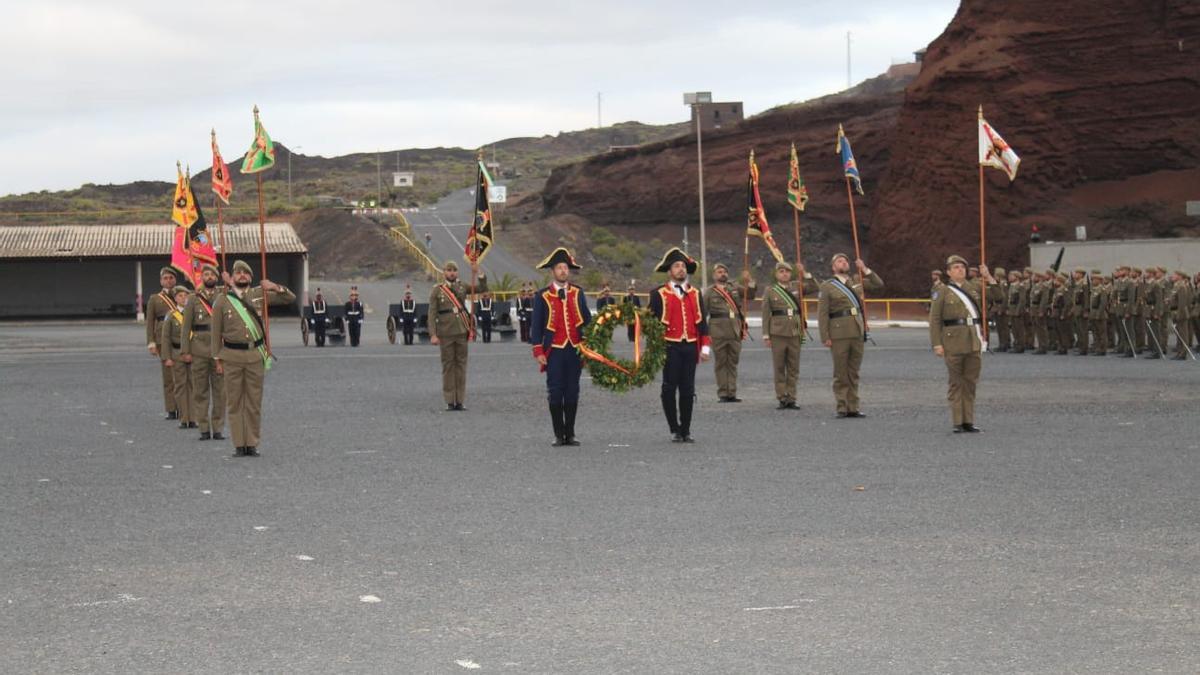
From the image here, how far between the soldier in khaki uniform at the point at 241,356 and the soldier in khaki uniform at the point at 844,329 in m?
6.80

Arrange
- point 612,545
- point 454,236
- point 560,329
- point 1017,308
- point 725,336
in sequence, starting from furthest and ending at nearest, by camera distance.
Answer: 1. point 454,236
2. point 1017,308
3. point 725,336
4. point 560,329
5. point 612,545

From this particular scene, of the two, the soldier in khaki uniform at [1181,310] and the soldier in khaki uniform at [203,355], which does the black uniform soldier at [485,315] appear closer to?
the soldier in khaki uniform at [1181,310]

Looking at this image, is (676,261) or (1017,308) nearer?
(676,261)

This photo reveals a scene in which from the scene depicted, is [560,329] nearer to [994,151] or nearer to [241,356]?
[241,356]

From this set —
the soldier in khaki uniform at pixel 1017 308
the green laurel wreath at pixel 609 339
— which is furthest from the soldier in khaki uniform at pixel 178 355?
the soldier in khaki uniform at pixel 1017 308

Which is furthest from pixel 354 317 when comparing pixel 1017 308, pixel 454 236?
pixel 454 236

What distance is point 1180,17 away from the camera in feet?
198

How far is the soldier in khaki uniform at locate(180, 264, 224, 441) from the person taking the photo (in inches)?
706

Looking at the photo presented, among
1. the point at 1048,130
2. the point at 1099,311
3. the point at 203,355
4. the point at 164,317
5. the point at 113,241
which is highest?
the point at 1048,130

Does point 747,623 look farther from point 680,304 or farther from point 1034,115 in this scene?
point 1034,115

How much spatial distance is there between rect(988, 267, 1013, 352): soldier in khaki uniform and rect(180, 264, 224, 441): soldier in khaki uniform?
20.5 m

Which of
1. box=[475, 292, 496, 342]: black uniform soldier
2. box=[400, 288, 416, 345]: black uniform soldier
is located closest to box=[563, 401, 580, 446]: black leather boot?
box=[400, 288, 416, 345]: black uniform soldier

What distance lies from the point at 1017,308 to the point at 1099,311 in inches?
95.1

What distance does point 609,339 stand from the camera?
17062 millimetres
